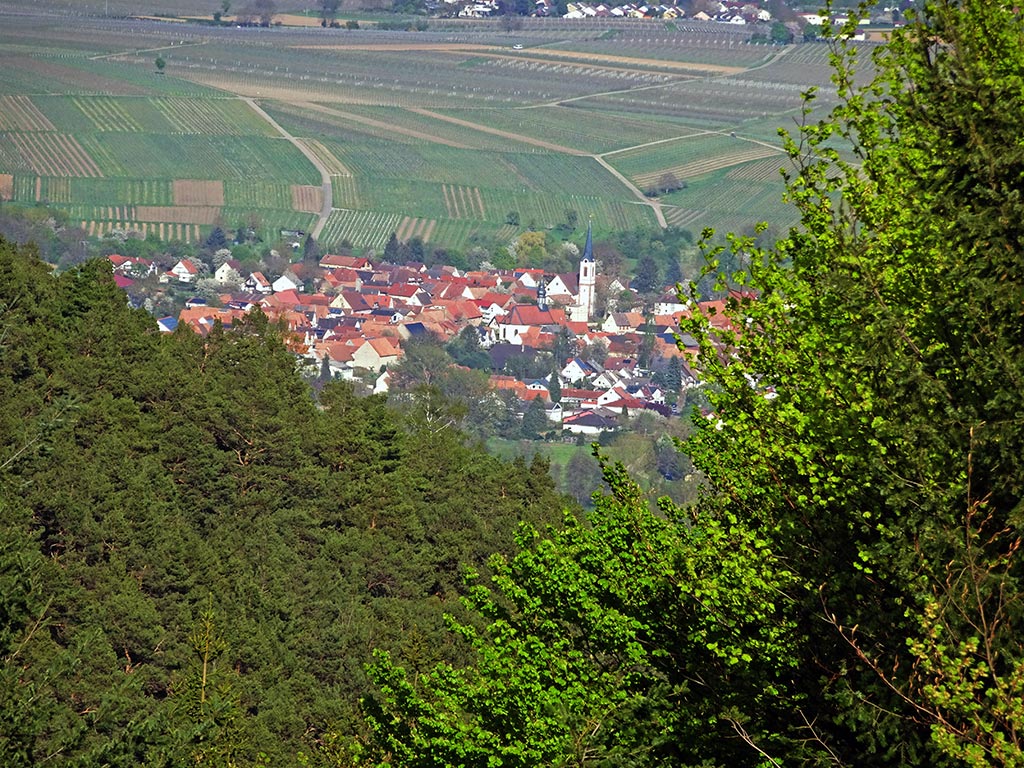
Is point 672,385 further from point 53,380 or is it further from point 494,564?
point 494,564

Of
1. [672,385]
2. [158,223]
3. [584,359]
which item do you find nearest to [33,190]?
[158,223]

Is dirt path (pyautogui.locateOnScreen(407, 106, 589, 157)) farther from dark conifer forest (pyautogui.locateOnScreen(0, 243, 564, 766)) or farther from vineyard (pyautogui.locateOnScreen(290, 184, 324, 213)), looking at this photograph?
dark conifer forest (pyautogui.locateOnScreen(0, 243, 564, 766))

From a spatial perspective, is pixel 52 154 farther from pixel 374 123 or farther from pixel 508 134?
pixel 508 134

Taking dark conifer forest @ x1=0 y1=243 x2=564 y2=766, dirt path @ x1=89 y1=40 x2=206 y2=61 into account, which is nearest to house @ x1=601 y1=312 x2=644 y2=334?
dirt path @ x1=89 y1=40 x2=206 y2=61

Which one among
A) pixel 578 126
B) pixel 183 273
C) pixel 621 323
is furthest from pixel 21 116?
pixel 621 323

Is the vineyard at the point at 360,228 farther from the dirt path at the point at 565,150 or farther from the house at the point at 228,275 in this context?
the dirt path at the point at 565,150

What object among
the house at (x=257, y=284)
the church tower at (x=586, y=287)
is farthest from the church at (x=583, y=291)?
the house at (x=257, y=284)

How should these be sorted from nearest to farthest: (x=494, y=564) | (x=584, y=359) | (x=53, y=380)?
(x=494, y=564), (x=53, y=380), (x=584, y=359)
